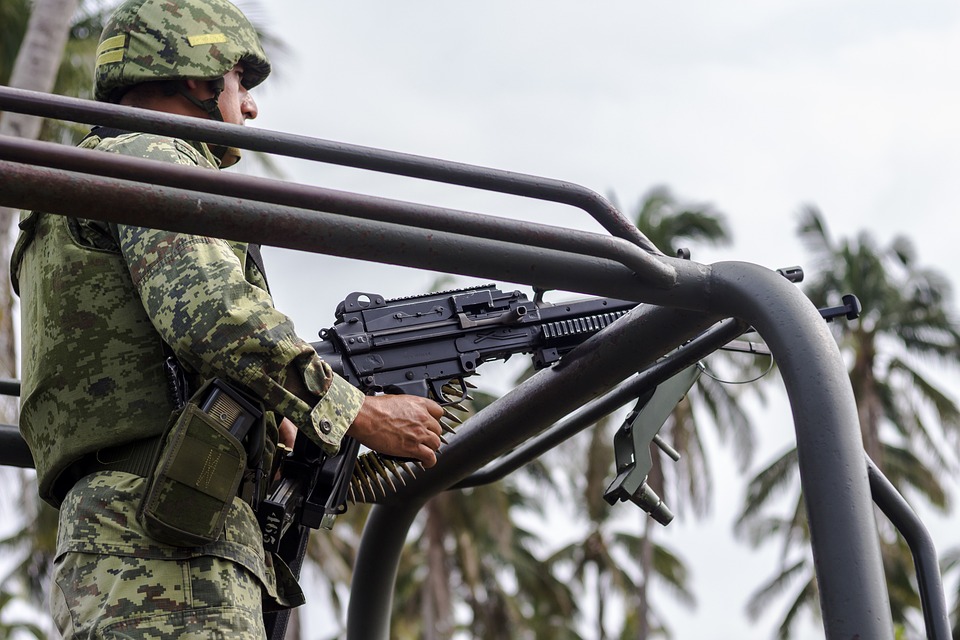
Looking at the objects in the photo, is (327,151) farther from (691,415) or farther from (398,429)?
(691,415)

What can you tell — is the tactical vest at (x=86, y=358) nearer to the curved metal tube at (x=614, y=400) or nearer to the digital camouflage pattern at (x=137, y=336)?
the digital camouflage pattern at (x=137, y=336)

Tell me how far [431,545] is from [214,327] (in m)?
27.4

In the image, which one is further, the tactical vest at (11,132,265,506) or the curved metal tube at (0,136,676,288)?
the tactical vest at (11,132,265,506)

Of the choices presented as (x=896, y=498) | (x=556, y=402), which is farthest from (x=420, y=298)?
(x=896, y=498)

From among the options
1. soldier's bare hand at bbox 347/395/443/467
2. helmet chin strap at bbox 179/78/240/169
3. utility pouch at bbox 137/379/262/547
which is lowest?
utility pouch at bbox 137/379/262/547

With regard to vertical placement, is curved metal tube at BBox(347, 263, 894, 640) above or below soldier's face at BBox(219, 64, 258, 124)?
below

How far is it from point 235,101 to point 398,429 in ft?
2.75

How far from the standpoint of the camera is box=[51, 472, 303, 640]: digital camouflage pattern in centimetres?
231

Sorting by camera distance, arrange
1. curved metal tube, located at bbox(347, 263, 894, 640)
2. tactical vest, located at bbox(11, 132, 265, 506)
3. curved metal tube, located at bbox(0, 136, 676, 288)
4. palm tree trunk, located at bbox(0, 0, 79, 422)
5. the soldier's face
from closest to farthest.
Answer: curved metal tube, located at bbox(0, 136, 676, 288) → curved metal tube, located at bbox(347, 263, 894, 640) → tactical vest, located at bbox(11, 132, 265, 506) → the soldier's face → palm tree trunk, located at bbox(0, 0, 79, 422)

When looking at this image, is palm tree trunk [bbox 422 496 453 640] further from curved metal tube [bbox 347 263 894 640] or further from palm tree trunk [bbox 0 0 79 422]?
curved metal tube [bbox 347 263 894 640]

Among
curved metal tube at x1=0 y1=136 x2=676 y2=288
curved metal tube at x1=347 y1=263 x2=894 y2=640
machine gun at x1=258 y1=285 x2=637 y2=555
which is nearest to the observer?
curved metal tube at x1=0 y1=136 x2=676 y2=288

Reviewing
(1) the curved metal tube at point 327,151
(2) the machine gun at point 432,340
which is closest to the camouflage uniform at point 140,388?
(2) the machine gun at point 432,340

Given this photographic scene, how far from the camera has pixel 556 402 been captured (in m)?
2.61

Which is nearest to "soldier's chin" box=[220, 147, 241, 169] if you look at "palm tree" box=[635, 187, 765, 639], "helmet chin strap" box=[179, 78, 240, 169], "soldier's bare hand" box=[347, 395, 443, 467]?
"helmet chin strap" box=[179, 78, 240, 169]
